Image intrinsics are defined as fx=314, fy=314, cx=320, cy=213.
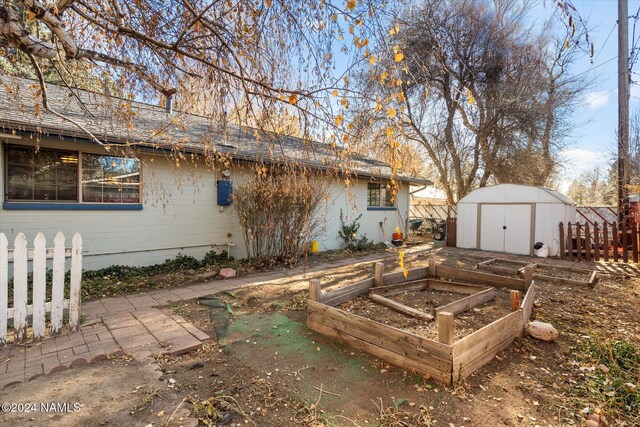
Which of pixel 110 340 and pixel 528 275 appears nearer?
pixel 110 340

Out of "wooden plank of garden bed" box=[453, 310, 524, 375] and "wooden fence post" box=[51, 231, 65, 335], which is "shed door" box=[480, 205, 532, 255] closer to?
"wooden plank of garden bed" box=[453, 310, 524, 375]

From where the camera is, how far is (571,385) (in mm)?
2639

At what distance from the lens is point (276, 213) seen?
278 inches

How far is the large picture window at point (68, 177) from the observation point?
5.42 metres

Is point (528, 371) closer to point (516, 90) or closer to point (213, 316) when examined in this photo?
point (213, 316)

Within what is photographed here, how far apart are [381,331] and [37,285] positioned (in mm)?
3505

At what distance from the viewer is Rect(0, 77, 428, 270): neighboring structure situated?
512 centimetres

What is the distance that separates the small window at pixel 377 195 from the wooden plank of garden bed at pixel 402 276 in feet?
18.9

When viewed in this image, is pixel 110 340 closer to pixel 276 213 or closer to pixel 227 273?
pixel 227 273

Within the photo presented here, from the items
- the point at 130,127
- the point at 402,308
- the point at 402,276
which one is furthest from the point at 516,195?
the point at 130,127

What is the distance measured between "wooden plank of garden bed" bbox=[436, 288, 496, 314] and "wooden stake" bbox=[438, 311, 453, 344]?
3.22ft

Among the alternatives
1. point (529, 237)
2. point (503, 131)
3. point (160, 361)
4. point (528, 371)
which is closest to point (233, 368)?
point (160, 361)

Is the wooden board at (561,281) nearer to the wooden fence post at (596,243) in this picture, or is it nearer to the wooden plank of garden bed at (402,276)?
the wooden plank of garden bed at (402,276)

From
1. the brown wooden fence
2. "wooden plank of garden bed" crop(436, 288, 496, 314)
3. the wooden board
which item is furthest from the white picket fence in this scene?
the brown wooden fence
